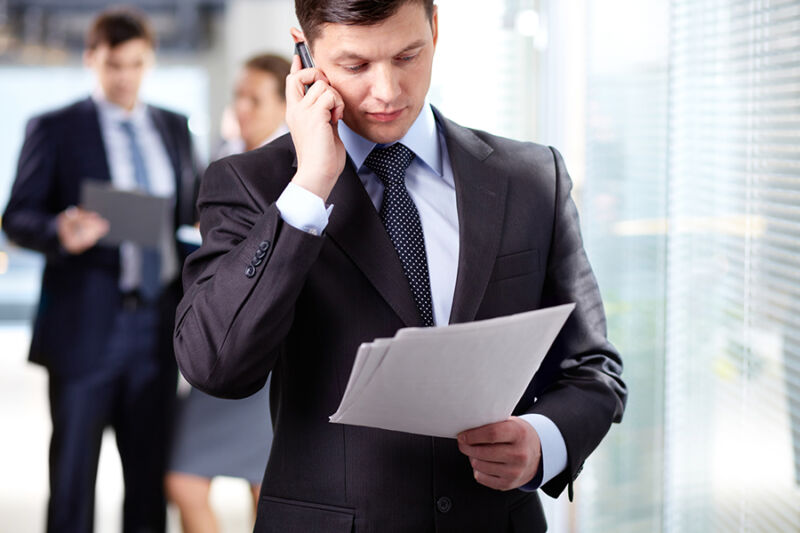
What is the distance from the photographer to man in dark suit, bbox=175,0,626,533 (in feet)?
4.00

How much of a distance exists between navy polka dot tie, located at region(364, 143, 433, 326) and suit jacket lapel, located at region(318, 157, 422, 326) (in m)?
0.03

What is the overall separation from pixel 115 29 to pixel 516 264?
2677mm

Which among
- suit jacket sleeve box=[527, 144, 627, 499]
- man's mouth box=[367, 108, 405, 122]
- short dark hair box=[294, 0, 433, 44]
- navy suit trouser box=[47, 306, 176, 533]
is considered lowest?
navy suit trouser box=[47, 306, 176, 533]

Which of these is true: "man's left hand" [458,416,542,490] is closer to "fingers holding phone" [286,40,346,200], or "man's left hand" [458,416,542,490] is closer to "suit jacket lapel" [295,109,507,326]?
"suit jacket lapel" [295,109,507,326]

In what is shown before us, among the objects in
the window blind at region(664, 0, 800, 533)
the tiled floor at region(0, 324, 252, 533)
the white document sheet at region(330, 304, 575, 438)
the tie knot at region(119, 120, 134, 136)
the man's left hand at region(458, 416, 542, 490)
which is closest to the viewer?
the white document sheet at region(330, 304, 575, 438)

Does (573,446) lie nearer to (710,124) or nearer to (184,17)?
(710,124)

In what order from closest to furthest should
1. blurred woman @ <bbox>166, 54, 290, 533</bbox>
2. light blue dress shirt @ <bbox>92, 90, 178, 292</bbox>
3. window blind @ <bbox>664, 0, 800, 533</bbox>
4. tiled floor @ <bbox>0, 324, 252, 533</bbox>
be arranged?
window blind @ <bbox>664, 0, 800, 533</bbox> < blurred woman @ <bbox>166, 54, 290, 533</bbox> < light blue dress shirt @ <bbox>92, 90, 178, 292</bbox> < tiled floor @ <bbox>0, 324, 252, 533</bbox>

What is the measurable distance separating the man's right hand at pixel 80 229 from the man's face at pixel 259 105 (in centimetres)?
67

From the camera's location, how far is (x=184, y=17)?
335 inches

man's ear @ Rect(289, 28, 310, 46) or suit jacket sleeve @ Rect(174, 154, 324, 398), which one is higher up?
man's ear @ Rect(289, 28, 310, 46)

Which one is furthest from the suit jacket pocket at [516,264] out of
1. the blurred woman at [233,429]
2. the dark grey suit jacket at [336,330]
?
the blurred woman at [233,429]

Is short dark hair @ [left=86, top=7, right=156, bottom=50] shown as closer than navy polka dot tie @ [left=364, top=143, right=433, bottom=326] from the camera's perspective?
No

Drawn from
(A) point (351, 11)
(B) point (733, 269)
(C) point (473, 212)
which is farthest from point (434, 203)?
(B) point (733, 269)

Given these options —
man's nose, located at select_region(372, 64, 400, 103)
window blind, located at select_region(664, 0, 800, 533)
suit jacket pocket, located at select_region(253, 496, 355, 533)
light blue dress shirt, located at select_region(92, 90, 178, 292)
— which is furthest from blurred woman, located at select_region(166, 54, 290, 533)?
man's nose, located at select_region(372, 64, 400, 103)
